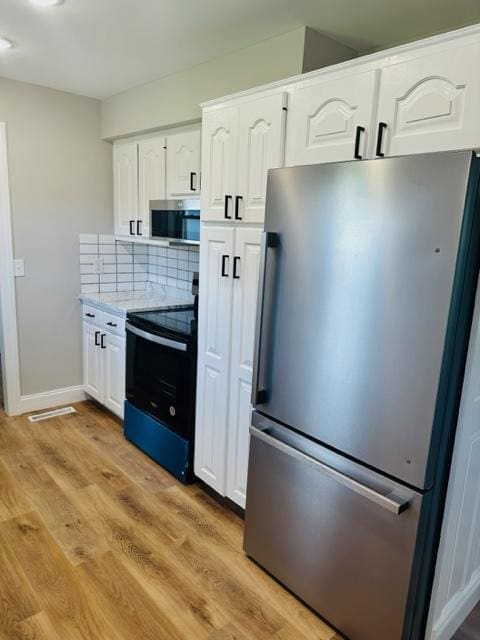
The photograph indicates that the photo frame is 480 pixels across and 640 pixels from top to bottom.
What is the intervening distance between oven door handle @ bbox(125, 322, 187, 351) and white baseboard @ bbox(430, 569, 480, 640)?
167 centimetres

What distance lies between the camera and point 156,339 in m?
2.72

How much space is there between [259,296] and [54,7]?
5.27ft

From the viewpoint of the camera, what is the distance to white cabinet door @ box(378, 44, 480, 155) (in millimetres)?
1298

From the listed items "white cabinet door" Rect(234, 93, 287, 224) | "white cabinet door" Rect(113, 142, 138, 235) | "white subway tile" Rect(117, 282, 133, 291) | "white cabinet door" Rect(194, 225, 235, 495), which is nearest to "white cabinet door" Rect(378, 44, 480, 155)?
"white cabinet door" Rect(234, 93, 287, 224)

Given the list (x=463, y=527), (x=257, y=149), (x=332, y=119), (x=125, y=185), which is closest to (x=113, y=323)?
(x=125, y=185)

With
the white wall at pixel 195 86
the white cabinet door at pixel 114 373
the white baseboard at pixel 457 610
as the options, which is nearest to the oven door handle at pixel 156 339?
the white cabinet door at pixel 114 373

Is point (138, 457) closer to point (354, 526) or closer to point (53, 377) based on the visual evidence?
point (53, 377)

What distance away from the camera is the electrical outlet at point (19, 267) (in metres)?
3.38

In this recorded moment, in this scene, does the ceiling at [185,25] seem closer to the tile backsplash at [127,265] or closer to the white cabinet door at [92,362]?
the tile backsplash at [127,265]

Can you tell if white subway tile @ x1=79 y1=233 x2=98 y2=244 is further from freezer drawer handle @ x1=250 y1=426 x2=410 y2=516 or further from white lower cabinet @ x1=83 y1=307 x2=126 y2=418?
freezer drawer handle @ x1=250 y1=426 x2=410 y2=516

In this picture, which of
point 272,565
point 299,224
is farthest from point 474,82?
point 272,565

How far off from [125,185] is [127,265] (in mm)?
706

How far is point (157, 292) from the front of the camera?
153 inches

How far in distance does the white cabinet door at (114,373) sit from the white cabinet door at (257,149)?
1.56 metres
